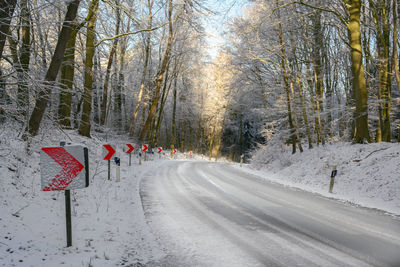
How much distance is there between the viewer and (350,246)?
4195 millimetres

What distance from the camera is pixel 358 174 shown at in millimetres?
10070

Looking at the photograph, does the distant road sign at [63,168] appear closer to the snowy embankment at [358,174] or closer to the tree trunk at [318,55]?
the snowy embankment at [358,174]

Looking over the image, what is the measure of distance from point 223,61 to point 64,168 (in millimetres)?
33447

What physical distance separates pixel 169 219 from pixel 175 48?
21440 mm

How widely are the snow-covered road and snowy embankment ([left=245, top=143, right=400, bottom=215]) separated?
1.61 m

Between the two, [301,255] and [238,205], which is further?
[238,205]

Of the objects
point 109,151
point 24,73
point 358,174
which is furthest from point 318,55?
point 24,73

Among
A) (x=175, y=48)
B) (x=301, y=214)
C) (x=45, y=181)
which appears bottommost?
(x=301, y=214)

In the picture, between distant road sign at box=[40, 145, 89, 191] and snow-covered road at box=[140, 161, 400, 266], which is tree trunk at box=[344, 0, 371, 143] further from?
distant road sign at box=[40, 145, 89, 191]

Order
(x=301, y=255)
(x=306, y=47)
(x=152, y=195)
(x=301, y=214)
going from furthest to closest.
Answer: (x=306, y=47), (x=152, y=195), (x=301, y=214), (x=301, y=255)

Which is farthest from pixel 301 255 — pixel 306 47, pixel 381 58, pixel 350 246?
pixel 306 47

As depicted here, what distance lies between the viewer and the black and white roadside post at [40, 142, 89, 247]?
360cm

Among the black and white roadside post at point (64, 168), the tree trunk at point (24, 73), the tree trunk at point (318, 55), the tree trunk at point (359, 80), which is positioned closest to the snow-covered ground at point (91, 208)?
the black and white roadside post at point (64, 168)

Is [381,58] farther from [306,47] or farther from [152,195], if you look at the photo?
[152,195]
